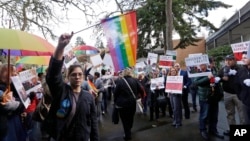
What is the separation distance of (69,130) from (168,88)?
6377 millimetres

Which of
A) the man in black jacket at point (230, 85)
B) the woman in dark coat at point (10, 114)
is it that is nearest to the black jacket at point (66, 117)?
the woman in dark coat at point (10, 114)

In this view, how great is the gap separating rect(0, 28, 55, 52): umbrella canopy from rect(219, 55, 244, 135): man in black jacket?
13.5 ft

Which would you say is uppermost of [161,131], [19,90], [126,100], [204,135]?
[19,90]

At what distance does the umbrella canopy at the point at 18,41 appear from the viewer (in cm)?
462

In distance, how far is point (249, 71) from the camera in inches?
259

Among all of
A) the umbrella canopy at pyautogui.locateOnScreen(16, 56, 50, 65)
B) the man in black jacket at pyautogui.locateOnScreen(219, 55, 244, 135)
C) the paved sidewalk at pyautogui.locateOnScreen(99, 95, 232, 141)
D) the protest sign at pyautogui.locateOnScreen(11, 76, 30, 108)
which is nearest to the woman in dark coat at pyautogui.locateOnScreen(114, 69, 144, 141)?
the paved sidewalk at pyautogui.locateOnScreen(99, 95, 232, 141)

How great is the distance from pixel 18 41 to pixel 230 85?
483 cm

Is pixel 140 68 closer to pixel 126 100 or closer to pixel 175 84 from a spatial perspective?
pixel 175 84

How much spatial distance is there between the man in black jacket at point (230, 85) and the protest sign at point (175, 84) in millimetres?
1779

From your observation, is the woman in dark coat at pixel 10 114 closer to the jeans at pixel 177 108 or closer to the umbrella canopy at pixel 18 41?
the umbrella canopy at pixel 18 41

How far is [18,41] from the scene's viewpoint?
15.8 feet

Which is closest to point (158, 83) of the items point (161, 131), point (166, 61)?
point (166, 61)

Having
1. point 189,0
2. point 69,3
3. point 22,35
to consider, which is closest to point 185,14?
point 189,0

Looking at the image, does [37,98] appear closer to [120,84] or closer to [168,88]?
[120,84]
